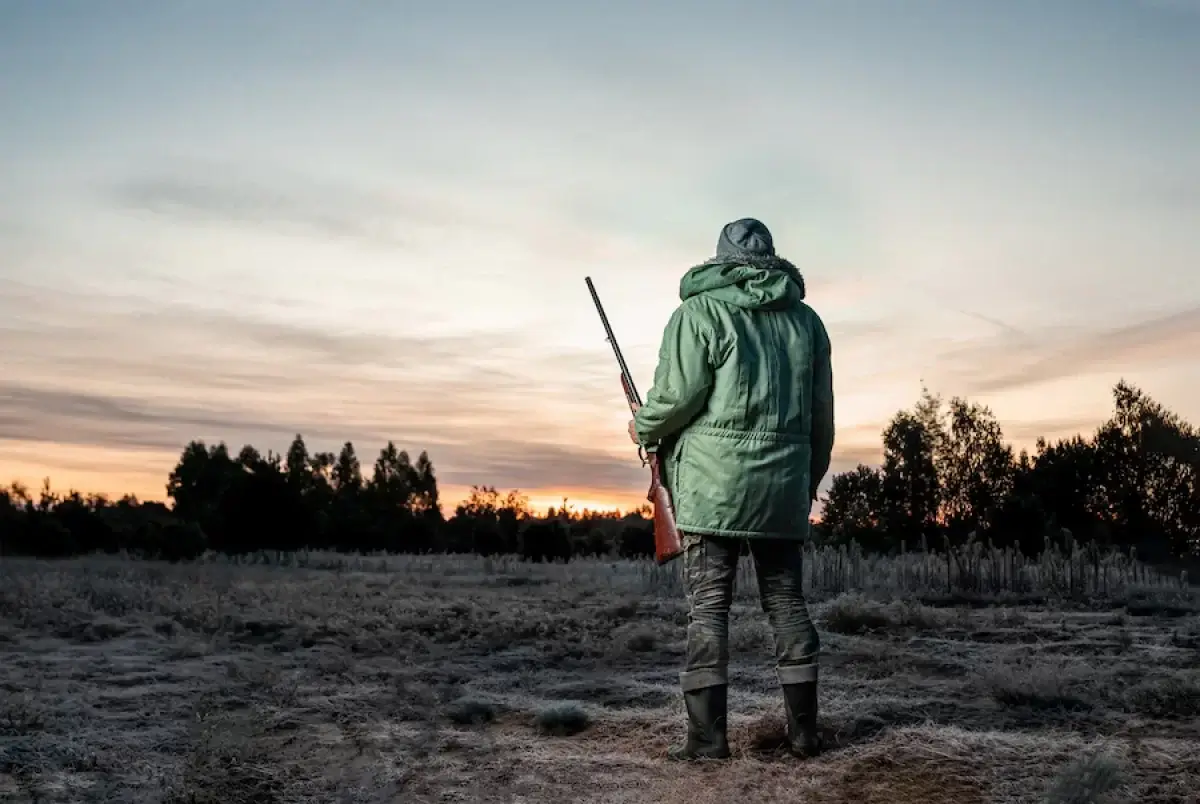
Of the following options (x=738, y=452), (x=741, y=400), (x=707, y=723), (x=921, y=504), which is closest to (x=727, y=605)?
(x=707, y=723)

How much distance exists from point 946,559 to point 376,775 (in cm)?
1071

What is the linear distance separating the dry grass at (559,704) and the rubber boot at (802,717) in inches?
3.7

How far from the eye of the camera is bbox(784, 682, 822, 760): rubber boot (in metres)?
5.50

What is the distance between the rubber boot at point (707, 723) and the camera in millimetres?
5484

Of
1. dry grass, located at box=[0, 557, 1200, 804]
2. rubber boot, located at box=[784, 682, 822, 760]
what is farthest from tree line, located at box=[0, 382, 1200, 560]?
rubber boot, located at box=[784, 682, 822, 760]

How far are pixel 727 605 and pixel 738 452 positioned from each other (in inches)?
31.7

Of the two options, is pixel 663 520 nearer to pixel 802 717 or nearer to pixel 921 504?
pixel 802 717

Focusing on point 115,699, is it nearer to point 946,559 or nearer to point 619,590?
point 619,590

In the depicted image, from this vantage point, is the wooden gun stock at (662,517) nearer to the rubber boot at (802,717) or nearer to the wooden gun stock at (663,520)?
the wooden gun stock at (663,520)

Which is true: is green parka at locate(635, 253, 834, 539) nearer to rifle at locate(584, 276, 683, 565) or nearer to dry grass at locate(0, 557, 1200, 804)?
rifle at locate(584, 276, 683, 565)

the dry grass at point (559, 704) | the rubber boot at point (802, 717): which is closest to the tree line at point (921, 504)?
the dry grass at point (559, 704)

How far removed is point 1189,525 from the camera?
2952cm

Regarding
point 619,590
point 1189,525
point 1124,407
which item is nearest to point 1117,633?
point 619,590

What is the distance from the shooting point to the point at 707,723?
550 cm
